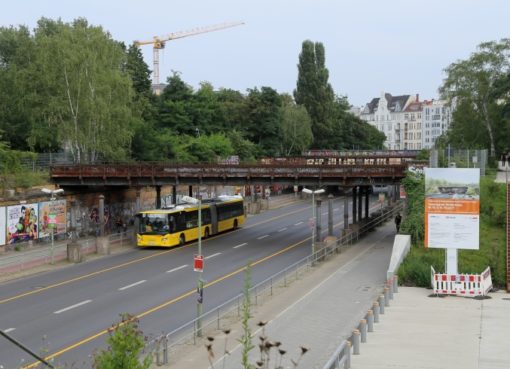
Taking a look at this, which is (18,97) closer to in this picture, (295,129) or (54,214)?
(54,214)

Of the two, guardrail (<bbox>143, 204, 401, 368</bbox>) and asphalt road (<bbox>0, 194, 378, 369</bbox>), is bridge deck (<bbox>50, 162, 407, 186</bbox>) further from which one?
asphalt road (<bbox>0, 194, 378, 369</bbox>)

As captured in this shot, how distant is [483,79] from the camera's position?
72000mm

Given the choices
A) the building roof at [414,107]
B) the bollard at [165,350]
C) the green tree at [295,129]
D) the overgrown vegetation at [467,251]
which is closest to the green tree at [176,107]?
the green tree at [295,129]

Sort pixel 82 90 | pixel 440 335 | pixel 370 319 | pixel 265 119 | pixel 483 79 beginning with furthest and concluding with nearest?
pixel 265 119 → pixel 483 79 → pixel 82 90 → pixel 370 319 → pixel 440 335

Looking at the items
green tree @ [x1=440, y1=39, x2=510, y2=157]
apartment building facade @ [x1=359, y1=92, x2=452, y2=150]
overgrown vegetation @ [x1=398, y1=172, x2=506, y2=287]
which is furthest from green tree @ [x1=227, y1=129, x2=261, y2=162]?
apartment building facade @ [x1=359, y1=92, x2=452, y2=150]

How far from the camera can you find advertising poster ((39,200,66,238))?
43.6 m

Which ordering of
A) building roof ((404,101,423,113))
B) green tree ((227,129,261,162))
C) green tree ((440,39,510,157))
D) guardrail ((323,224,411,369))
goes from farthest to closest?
building roof ((404,101,423,113)), green tree ((227,129,261,162)), green tree ((440,39,510,157)), guardrail ((323,224,411,369))

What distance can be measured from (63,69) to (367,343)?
1558 inches

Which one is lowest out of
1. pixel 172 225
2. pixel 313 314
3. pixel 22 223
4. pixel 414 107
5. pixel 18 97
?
pixel 313 314

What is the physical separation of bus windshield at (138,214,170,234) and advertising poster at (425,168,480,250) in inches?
773

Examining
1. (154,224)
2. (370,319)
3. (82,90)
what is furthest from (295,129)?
(370,319)

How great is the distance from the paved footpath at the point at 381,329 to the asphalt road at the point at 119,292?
3.12m

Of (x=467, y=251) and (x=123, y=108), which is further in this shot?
(x=123, y=108)

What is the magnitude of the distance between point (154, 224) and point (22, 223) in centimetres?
786
